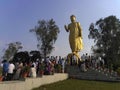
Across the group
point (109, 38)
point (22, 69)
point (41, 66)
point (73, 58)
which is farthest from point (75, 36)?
point (109, 38)

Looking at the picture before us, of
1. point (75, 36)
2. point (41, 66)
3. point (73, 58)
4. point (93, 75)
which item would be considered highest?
point (75, 36)

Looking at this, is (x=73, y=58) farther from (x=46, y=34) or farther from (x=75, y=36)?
(x=46, y=34)

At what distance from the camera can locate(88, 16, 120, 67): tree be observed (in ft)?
207

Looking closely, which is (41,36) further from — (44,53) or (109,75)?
(109,75)

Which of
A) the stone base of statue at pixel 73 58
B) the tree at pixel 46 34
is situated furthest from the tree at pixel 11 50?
the stone base of statue at pixel 73 58

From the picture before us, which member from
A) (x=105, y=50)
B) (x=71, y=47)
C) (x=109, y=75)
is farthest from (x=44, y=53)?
(x=109, y=75)

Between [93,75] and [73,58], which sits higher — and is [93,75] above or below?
below

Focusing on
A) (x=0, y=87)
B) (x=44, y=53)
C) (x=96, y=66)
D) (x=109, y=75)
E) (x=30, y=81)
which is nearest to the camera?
(x=0, y=87)

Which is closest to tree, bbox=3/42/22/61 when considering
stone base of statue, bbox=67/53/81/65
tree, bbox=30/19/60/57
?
tree, bbox=30/19/60/57

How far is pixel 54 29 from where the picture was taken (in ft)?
207

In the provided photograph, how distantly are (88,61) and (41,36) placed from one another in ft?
101

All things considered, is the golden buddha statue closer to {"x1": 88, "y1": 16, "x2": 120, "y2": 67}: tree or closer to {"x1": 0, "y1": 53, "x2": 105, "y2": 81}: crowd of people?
{"x1": 0, "y1": 53, "x2": 105, "y2": 81}: crowd of people

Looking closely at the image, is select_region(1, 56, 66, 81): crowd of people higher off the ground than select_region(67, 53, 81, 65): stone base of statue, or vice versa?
select_region(67, 53, 81, 65): stone base of statue

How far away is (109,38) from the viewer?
63.9 m
